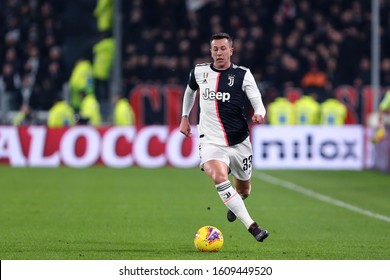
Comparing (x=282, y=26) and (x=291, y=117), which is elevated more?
(x=282, y=26)

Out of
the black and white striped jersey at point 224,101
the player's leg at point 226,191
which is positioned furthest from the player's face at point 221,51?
the player's leg at point 226,191

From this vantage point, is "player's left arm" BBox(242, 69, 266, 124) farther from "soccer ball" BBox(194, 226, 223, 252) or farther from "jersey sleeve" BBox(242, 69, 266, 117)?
"soccer ball" BBox(194, 226, 223, 252)

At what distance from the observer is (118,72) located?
89.5 feet

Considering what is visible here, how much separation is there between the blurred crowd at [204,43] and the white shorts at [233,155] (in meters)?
18.0

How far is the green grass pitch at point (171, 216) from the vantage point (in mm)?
11078

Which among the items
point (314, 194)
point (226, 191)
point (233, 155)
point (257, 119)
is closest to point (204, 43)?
point (314, 194)

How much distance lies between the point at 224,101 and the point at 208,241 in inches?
60.7

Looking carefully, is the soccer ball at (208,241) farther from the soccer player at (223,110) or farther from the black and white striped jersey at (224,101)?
the black and white striped jersey at (224,101)

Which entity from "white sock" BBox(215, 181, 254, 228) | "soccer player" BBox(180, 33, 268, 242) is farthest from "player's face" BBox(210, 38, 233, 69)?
"white sock" BBox(215, 181, 254, 228)

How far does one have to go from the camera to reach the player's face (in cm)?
1156

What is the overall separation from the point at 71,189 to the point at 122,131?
22.4ft
